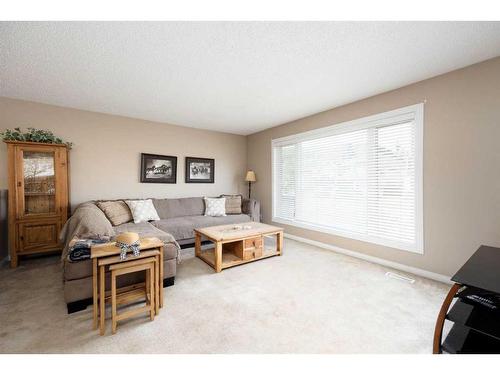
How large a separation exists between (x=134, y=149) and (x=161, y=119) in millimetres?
755

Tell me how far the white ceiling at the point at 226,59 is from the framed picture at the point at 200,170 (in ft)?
5.10

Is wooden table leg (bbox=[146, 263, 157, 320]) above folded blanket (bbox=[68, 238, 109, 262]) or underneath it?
underneath

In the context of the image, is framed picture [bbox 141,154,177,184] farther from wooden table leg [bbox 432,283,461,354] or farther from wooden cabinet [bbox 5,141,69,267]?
wooden table leg [bbox 432,283,461,354]

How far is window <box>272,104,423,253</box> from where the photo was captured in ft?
8.80

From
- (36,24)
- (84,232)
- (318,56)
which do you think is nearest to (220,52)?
(318,56)

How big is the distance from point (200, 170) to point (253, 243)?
2.39 m

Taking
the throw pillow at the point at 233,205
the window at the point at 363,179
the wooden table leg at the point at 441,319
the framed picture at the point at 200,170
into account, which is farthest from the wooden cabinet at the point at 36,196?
the wooden table leg at the point at 441,319

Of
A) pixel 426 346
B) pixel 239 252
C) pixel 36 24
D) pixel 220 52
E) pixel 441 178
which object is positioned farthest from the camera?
pixel 239 252

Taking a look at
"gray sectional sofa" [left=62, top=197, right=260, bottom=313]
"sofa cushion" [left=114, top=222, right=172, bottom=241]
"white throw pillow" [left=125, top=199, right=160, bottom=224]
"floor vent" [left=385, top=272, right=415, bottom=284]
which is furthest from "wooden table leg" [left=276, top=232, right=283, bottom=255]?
"white throw pillow" [left=125, top=199, right=160, bottom=224]

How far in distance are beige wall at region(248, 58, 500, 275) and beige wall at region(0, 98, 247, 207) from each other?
3144 millimetres

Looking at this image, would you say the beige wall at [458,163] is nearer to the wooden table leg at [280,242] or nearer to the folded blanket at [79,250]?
the wooden table leg at [280,242]

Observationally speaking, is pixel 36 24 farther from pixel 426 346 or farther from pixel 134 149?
pixel 426 346

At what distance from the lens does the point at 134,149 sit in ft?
13.1
